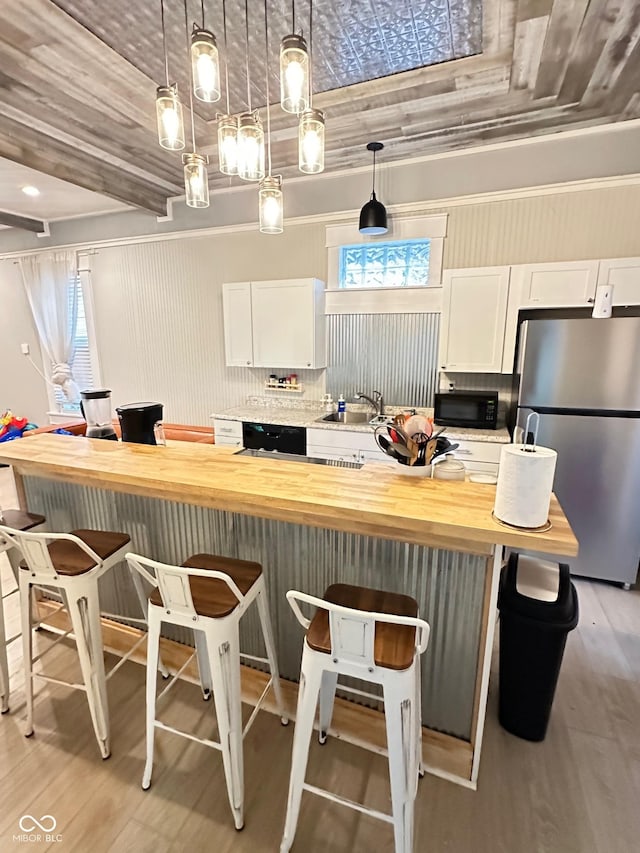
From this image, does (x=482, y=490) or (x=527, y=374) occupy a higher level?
(x=527, y=374)

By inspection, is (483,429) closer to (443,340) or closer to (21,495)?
(443,340)

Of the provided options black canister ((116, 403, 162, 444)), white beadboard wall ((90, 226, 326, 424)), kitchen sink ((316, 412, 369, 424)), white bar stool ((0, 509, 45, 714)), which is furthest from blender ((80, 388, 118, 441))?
white beadboard wall ((90, 226, 326, 424))

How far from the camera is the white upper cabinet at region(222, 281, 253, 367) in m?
3.70

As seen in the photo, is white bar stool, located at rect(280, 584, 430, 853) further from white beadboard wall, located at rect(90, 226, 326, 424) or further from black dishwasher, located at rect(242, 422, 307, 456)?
white beadboard wall, located at rect(90, 226, 326, 424)

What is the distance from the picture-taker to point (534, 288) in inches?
113

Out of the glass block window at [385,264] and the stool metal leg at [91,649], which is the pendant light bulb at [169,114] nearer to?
the stool metal leg at [91,649]

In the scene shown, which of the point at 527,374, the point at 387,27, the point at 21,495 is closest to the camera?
the point at 387,27

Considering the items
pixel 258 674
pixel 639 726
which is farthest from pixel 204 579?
pixel 639 726

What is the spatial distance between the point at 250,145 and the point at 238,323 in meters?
2.31

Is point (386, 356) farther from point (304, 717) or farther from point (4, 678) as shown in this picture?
point (4, 678)

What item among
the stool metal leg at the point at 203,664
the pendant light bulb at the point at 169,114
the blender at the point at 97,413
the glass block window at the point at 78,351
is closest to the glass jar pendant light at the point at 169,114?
the pendant light bulb at the point at 169,114

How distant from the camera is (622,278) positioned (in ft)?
8.89

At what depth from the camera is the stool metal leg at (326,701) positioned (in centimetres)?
152

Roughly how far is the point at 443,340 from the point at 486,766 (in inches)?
100
